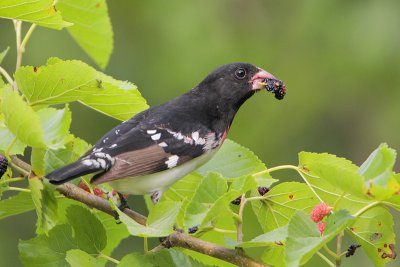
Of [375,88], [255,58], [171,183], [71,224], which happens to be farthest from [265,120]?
[71,224]

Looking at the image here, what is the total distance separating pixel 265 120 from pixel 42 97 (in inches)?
234

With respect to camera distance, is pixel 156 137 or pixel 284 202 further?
pixel 156 137

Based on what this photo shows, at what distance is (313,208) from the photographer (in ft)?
9.27

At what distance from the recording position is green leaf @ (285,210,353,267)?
2.21 metres

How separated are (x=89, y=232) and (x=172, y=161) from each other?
2.15 feet

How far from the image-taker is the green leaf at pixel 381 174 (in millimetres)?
2182

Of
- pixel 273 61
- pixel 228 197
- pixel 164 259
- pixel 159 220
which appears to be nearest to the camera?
pixel 228 197

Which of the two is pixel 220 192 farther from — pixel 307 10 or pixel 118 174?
pixel 307 10

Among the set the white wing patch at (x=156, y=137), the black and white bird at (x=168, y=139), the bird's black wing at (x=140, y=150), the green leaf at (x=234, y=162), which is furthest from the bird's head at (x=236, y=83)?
the green leaf at (x=234, y=162)

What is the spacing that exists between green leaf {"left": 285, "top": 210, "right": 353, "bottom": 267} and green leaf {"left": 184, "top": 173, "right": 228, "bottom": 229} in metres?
0.26

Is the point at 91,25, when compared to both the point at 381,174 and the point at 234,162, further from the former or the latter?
the point at 381,174

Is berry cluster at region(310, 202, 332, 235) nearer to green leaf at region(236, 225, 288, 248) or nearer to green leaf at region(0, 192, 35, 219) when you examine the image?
green leaf at region(236, 225, 288, 248)

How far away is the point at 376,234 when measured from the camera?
275 centimetres

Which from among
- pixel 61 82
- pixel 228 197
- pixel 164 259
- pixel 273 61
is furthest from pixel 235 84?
pixel 273 61
